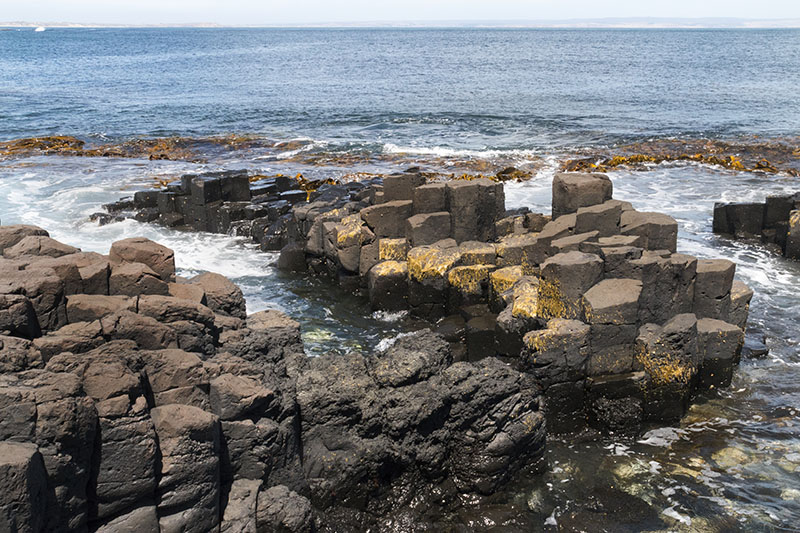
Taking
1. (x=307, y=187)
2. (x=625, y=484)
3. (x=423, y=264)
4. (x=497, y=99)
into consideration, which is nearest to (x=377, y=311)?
(x=423, y=264)

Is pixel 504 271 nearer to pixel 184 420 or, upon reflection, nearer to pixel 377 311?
pixel 377 311

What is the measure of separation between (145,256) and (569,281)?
6.44m

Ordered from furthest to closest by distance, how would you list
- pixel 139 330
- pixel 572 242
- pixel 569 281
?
pixel 572 242 < pixel 569 281 < pixel 139 330

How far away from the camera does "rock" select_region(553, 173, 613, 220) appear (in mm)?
14375

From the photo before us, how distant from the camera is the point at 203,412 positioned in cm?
766

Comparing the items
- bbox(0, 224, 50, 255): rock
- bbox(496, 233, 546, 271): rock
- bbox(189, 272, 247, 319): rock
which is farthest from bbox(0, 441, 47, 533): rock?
bbox(496, 233, 546, 271): rock

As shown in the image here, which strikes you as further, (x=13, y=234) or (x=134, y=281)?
(x=13, y=234)

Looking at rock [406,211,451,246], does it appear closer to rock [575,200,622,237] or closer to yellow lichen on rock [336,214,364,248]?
yellow lichen on rock [336,214,364,248]

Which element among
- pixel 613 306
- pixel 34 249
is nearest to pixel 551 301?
pixel 613 306

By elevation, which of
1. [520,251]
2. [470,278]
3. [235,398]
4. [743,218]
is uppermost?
[235,398]

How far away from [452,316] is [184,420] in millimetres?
8145

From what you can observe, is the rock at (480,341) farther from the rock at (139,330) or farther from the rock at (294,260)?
the rock at (294,260)

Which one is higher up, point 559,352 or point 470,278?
point 559,352

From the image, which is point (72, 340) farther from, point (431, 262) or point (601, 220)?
point (601, 220)
